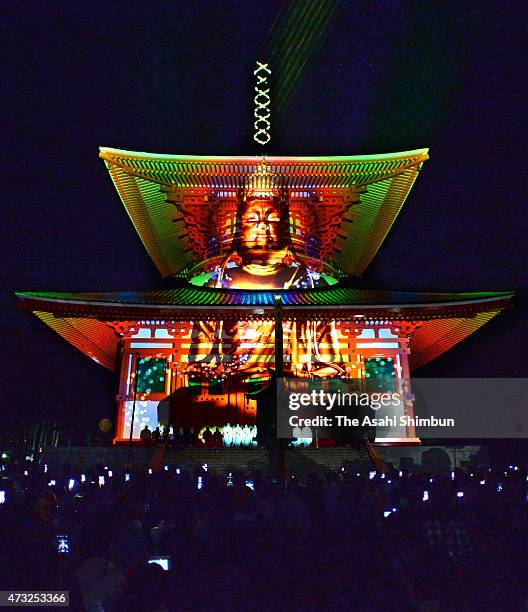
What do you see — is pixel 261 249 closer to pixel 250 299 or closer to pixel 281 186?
pixel 281 186

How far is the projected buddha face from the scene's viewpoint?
20375mm

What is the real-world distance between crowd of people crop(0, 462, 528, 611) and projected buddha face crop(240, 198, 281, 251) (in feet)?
49.7

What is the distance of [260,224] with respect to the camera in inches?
806

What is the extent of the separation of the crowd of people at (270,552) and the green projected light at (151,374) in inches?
472

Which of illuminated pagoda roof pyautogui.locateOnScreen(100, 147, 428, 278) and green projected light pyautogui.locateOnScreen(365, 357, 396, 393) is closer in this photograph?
green projected light pyautogui.locateOnScreen(365, 357, 396, 393)

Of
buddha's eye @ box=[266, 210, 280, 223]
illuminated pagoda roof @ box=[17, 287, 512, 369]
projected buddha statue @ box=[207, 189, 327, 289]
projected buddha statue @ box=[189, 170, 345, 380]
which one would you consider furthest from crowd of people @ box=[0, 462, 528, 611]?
buddha's eye @ box=[266, 210, 280, 223]

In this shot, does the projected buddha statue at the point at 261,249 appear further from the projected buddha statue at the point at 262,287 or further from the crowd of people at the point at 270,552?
the crowd of people at the point at 270,552

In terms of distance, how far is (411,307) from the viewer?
1541 centimetres

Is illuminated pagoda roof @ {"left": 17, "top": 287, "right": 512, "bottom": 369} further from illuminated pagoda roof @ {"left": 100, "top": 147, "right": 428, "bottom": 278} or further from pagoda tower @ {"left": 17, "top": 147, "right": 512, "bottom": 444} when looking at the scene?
illuminated pagoda roof @ {"left": 100, "top": 147, "right": 428, "bottom": 278}

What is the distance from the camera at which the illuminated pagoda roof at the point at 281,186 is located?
1880cm

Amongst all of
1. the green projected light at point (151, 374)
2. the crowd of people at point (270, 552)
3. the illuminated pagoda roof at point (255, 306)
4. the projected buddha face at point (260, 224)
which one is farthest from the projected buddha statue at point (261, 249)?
the crowd of people at point (270, 552)

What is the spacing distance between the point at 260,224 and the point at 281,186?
1779 mm

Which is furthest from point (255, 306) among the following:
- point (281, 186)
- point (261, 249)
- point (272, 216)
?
point (281, 186)

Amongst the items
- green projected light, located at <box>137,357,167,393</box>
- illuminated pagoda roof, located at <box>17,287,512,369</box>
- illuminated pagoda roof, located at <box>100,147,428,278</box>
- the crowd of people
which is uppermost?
illuminated pagoda roof, located at <box>100,147,428,278</box>
